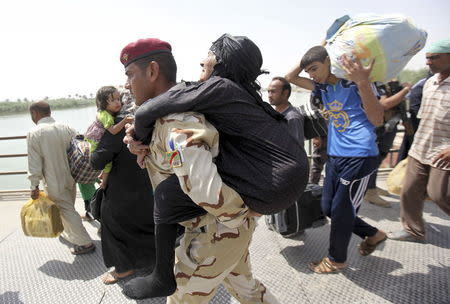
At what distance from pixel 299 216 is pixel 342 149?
2.70 ft

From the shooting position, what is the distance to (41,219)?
2.92 m

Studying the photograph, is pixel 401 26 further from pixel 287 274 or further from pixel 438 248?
pixel 438 248

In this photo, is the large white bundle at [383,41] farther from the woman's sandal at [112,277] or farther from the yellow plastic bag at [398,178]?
the woman's sandal at [112,277]

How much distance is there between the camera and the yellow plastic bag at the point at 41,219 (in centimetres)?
291

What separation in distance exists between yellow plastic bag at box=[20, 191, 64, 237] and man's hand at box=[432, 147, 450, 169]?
11.9ft

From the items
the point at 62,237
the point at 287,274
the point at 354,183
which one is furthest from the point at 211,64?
the point at 62,237

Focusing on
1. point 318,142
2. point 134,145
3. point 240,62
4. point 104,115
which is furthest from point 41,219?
point 318,142

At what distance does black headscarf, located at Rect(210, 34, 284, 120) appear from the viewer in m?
1.23

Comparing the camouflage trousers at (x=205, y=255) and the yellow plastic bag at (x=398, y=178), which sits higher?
the camouflage trousers at (x=205, y=255)

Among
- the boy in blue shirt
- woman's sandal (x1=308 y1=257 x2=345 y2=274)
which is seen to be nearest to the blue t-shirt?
the boy in blue shirt

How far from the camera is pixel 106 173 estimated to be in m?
2.54

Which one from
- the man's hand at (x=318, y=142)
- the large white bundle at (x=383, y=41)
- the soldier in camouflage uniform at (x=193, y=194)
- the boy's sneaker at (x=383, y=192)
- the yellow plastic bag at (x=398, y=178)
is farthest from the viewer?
the boy's sneaker at (x=383, y=192)

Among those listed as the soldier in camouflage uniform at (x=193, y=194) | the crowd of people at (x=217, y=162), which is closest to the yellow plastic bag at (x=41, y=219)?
the crowd of people at (x=217, y=162)

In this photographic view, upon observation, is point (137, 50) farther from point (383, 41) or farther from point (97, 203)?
point (97, 203)
